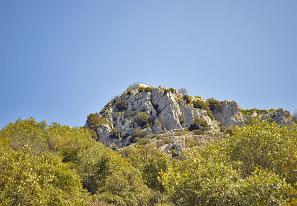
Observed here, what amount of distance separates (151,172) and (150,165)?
1402 mm

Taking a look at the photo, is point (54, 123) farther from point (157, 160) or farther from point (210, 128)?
point (210, 128)

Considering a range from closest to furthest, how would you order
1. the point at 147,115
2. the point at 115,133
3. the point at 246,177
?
the point at 246,177
the point at 115,133
the point at 147,115

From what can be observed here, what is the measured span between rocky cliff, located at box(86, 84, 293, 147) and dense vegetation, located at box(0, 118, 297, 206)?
200 ft

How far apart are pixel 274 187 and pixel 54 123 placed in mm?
68575

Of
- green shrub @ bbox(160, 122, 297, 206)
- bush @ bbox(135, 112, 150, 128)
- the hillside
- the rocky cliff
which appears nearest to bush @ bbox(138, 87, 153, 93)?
the rocky cliff

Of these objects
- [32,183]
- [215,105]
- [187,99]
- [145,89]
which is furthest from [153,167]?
[215,105]

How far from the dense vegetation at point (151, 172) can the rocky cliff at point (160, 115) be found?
200ft

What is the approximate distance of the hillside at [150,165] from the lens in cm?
3484

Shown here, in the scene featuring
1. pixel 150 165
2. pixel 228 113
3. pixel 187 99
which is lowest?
pixel 150 165

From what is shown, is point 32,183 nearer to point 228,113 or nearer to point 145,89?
point 145,89

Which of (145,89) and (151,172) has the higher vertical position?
(145,89)

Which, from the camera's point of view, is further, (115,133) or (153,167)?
(115,133)

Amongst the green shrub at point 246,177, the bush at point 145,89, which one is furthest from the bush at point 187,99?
the green shrub at point 246,177

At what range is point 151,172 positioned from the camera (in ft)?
247
